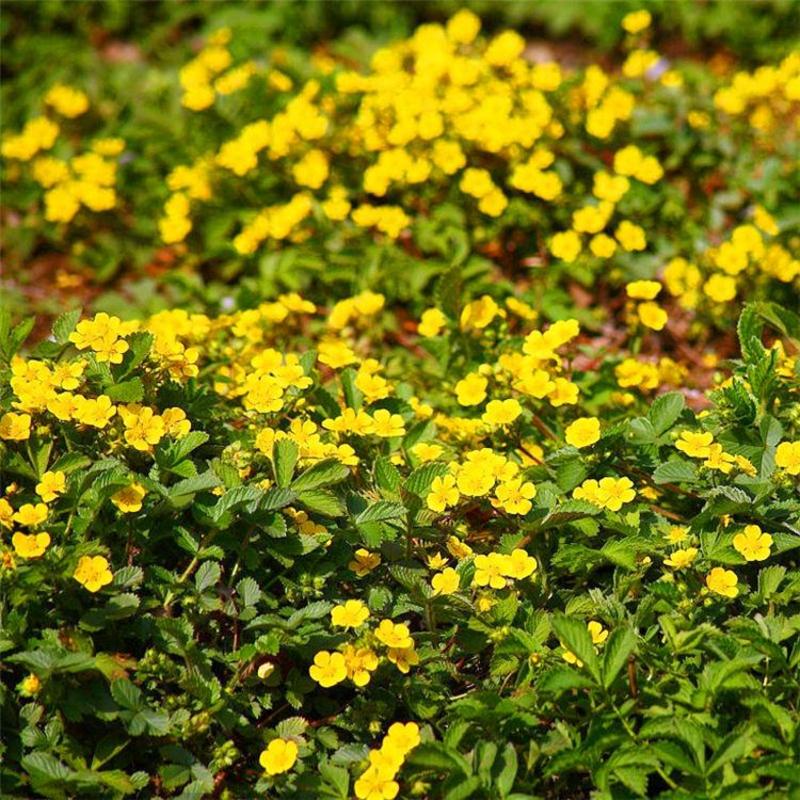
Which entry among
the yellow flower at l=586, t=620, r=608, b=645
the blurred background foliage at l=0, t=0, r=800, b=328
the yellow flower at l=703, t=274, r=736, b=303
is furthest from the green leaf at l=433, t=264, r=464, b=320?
the blurred background foliage at l=0, t=0, r=800, b=328

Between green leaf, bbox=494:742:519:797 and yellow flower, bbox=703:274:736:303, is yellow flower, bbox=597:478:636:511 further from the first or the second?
yellow flower, bbox=703:274:736:303

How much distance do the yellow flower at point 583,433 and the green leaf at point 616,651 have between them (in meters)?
0.52

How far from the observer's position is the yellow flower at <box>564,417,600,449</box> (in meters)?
2.69

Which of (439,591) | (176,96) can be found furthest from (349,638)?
(176,96)

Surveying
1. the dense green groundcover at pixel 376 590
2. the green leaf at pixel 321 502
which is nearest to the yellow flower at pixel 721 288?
the dense green groundcover at pixel 376 590

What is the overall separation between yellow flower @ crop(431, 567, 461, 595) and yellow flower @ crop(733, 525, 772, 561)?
589 mm

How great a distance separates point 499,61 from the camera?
174 inches

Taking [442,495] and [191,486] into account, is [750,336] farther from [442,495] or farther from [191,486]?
[191,486]

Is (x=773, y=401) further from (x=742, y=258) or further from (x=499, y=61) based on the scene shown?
(x=499, y=61)

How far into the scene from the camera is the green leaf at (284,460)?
2498 mm

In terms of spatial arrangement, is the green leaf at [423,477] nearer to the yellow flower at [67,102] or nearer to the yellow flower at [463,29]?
the yellow flower at [463,29]

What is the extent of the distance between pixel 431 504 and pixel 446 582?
0.18m

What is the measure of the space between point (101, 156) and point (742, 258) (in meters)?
2.51

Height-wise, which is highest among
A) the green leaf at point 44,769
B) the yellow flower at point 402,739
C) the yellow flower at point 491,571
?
the yellow flower at point 491,571
